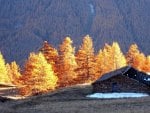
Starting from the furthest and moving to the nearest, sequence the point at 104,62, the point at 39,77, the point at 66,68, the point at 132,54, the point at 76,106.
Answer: the point at 132,54 < the point at 104,62 < the point at 66,68 < the point at 39,77 < the point at 76,106

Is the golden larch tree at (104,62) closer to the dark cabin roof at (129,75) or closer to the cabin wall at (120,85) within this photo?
the dark cabin roof at (129,75)

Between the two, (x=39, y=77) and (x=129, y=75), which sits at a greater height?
(x=39, y=77)

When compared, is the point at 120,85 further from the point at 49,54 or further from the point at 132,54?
the point at 132,54

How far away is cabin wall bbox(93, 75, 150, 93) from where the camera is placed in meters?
71.0

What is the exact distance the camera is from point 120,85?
237ft

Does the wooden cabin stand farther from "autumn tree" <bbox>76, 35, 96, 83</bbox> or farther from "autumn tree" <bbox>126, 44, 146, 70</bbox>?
"autumn tree" <bbox>126, 44, 146, 70</bbox>

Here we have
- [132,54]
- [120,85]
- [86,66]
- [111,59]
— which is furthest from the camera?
[132,54]

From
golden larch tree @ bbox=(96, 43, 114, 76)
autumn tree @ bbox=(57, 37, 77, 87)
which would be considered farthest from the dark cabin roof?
golden larch tree @ bbox=(96, 43, 114, 76)

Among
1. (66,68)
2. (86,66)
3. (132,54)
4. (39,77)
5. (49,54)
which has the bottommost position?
(39,77)

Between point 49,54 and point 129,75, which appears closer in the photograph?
point 129,75

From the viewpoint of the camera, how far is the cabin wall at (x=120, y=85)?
7100 centimetres

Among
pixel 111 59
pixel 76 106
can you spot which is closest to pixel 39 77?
pixel 111 59

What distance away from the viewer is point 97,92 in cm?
7225

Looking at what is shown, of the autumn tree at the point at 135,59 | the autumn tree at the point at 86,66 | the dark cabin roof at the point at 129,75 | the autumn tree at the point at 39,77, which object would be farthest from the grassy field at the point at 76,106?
the autumn tree at the point at 135,59
